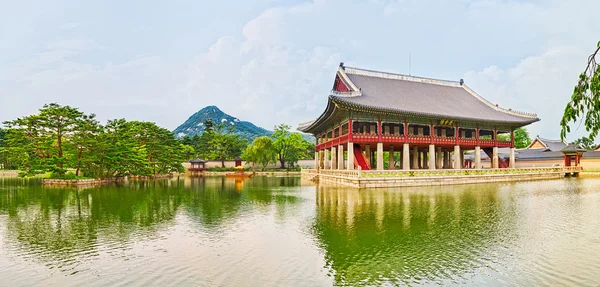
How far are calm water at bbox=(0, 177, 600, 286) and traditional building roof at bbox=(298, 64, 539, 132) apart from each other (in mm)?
19027

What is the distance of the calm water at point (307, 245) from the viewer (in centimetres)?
831

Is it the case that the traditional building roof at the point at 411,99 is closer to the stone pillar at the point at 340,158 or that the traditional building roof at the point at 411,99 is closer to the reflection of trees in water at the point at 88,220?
the stone pillar at the point at 340,158

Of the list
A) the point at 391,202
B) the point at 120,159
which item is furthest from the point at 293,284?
the point at 120,159

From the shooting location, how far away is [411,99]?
140 feet

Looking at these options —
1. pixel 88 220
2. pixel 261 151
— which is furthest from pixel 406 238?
pixel 261 151

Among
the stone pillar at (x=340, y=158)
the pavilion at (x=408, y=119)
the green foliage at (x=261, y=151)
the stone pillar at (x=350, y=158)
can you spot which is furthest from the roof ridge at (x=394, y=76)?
the green foliage at (x=261, y=151)

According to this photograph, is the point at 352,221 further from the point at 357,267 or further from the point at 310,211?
the point at 357,267

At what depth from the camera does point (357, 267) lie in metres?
8.95

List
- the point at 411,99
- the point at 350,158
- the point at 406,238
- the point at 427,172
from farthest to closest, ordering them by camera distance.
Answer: the point at 411,99 → the point at 350,158 → the point at 427,172 → the point at 406,238

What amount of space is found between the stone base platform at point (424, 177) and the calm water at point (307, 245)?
39.0 feet

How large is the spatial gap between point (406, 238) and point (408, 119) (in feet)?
95.1

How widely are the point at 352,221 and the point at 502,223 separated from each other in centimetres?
569

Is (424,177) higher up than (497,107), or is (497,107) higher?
(497,107)

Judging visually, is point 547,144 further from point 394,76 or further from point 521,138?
point 394,76
